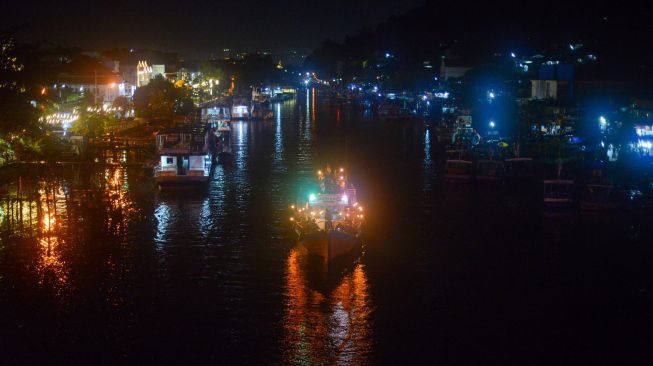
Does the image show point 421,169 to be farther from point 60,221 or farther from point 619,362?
point 619,362

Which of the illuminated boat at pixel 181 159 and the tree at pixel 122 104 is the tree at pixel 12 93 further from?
the tree at pixel 122 104

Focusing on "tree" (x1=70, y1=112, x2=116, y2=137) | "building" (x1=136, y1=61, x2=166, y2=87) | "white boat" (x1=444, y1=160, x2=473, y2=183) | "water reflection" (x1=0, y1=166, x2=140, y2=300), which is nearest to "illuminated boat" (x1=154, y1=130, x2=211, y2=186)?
"water reflection" (x1=0, y1=166, x2=140, y2=300)

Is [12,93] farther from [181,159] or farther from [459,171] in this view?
[459,171]

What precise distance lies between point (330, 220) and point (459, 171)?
15.9 metres

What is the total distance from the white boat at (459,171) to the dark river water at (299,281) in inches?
72.6

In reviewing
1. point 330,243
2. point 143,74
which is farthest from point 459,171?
point 143,74

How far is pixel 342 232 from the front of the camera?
23.4m

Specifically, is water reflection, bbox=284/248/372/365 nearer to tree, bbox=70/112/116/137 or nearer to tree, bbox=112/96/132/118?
tree, bbox=70/112/116/137

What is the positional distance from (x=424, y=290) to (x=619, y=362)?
19.1 ft

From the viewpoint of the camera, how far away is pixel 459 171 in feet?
126

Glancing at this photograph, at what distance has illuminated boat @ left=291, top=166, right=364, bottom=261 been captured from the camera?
2334 cm

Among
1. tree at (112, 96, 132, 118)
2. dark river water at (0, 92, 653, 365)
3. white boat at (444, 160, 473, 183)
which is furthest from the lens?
tree at (112, 96, 132, 118)

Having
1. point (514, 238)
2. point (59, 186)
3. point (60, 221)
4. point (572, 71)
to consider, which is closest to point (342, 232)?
point (514, 238)

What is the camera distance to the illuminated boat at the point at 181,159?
120 feet
